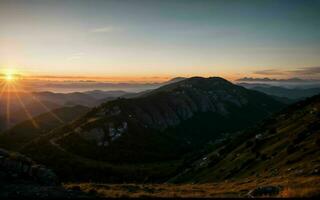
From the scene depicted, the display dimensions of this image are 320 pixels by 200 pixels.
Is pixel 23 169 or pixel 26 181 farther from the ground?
pixel 23 169

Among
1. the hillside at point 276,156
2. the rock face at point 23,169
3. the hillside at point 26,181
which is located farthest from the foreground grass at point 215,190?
the hillside at point 276,156

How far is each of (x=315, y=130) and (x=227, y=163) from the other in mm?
31816

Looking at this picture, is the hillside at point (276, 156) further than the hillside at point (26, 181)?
Yes

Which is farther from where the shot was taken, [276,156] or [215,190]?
[276,156]

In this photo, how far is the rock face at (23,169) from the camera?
1644 inches

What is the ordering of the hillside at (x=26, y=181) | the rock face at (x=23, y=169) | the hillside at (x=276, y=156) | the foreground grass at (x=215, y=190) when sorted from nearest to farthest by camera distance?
the foreground grass at (x=215, y=190)
the hillside at (x=26, y=181)
the rock face at (x=23, y=169)
the hillside at (x=276, y=156)

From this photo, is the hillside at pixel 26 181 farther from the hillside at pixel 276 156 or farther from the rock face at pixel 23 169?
the hillside at pixel 276 156

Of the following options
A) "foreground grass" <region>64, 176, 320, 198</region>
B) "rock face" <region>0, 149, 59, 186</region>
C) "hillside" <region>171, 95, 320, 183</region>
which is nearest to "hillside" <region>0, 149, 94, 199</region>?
"rock face" <region>0, 149, 59, 186</region>

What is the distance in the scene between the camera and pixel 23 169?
42688 millimetres

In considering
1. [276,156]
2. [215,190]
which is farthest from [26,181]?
[276,156]

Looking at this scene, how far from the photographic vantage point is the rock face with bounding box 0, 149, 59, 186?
41.8 metres

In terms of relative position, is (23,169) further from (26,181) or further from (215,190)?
(215,190)

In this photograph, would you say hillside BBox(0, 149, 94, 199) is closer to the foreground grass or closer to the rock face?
the rock face

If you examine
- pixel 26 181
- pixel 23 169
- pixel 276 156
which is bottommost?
pixel 276 156
